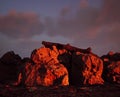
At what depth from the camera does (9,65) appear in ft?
126

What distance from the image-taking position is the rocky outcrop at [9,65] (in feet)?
121

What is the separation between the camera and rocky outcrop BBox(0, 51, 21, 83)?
3697 cm

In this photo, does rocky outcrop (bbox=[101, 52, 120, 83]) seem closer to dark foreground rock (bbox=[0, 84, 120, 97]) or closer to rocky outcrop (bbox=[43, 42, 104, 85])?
rocky outcrop (bbox=[43, 42, 104, 85])

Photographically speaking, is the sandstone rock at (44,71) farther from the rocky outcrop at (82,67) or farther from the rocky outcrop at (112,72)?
the rocky outcrop at (112,72)

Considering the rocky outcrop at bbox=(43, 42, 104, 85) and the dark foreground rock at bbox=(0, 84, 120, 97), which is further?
the rocky outcrop at bbox=(43, 42, 104, 85)

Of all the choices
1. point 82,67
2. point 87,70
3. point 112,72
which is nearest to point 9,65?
point 82,67

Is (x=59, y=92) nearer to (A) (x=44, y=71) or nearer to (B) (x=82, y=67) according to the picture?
(A) (x=44, y=71)

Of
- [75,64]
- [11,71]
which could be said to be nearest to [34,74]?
[75,64]

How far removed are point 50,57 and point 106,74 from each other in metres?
8.27

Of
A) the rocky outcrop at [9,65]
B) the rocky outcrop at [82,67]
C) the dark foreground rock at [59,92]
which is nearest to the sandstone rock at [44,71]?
the rocky outcrop at [82,67]

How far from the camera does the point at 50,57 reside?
1184 inches

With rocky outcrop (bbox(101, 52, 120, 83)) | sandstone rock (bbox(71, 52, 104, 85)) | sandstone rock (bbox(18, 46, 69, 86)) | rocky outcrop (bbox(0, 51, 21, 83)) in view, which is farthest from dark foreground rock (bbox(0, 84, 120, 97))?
rocky outcrop (bbox(0, 51, 21, 83))

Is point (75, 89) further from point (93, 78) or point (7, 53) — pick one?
point (7, 53)

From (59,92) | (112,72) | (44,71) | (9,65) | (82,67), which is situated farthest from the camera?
(9,65)
